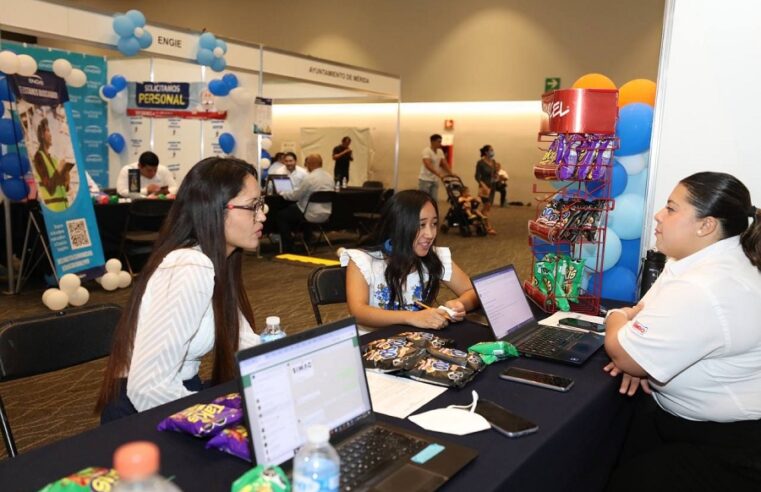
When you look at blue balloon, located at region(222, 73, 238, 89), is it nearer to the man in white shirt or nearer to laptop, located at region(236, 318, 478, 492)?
the man in white shirt

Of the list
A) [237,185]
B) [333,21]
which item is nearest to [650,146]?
[237,185]

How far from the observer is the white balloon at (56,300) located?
15.0 feet

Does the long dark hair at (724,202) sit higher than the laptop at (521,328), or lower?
higher

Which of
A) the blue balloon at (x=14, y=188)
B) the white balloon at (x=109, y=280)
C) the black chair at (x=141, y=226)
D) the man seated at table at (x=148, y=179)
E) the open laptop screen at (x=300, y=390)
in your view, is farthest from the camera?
the man seated at table at (x=148, y=179)

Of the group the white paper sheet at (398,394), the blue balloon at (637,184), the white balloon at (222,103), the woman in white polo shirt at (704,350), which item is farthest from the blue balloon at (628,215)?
the white balloon at (222,103)

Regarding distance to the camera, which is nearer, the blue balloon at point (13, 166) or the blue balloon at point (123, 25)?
the blue balloon at point (13, 166)

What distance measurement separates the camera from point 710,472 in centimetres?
158

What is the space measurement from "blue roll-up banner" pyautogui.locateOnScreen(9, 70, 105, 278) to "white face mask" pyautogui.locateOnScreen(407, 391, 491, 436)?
14.3 feet

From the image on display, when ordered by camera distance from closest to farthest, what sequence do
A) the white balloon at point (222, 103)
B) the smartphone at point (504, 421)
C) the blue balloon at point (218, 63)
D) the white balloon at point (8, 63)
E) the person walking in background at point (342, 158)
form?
the smartphone at point (504, 421)
the white balloon at point (8, 63)
the blue balloon at point (218, 63)
the white balloon at point (222, 103)
the person walking in background at point (342, 158)

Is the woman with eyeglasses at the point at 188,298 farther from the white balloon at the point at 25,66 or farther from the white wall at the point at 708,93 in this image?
the white balloon at the point at 25,66

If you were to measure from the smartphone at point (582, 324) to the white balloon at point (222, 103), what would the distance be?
6.57 meters

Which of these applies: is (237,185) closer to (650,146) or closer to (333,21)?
(650,146)

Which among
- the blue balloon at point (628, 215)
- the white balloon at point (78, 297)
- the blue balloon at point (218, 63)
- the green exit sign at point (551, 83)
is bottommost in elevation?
the white balloon at point (78, 297)

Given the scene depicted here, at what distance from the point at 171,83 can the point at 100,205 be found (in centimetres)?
324
